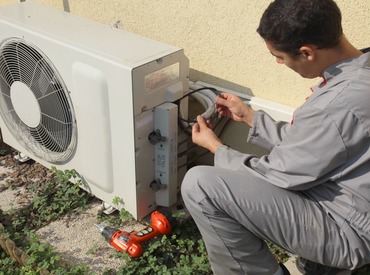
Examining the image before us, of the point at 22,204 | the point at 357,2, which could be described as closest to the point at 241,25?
the point at 357,2

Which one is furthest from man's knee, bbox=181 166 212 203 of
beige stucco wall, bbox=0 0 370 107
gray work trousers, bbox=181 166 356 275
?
beige stucco wall, bbox=0 0 370 107

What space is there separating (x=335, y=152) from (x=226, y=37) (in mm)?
1156

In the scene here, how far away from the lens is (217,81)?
2828mm

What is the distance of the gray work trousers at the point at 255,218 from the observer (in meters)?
1.91

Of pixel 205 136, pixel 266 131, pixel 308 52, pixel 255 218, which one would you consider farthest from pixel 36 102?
pixel 308 52

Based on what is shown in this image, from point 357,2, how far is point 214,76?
92cm

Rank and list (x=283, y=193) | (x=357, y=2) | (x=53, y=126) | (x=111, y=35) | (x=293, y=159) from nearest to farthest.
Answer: (x=293, y=159) → (x=283, y=193) → (x=357, y=2) → (x=111, y=35) → (x=53, y=126)

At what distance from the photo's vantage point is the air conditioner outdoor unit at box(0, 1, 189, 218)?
2.31 m

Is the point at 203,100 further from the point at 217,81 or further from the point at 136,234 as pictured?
the point at 136,234

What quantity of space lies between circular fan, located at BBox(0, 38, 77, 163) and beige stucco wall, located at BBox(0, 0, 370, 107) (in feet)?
1.70

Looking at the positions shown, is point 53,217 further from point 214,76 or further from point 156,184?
point 214,76

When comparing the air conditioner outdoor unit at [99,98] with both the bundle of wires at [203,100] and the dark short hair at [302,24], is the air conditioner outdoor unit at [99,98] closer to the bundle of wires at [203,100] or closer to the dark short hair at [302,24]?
the bundle of wires at [203,100]

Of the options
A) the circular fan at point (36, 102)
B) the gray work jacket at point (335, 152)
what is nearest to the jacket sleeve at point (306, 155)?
the gray work jacket at point (335, 152)

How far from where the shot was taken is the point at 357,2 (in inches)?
86.0
